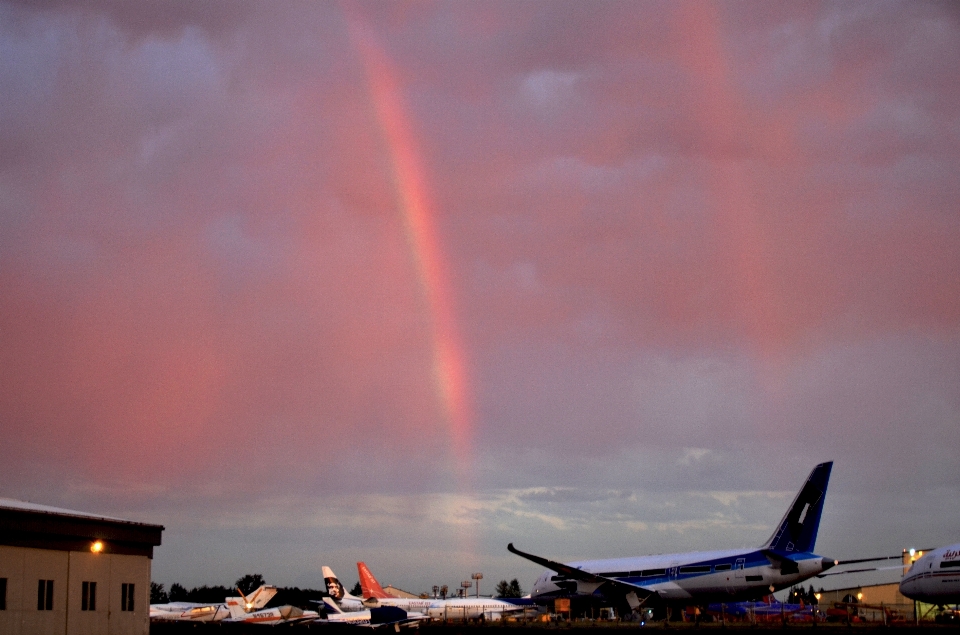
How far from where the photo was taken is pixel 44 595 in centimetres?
4200

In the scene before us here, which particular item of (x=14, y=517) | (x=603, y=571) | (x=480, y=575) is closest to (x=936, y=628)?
(x=603, y=571)

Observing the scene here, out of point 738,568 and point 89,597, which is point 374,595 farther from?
point 89,597

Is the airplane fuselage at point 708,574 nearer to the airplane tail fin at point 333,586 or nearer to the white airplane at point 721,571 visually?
the white airplane at point 721,571

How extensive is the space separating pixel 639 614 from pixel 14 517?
43661 millimetres

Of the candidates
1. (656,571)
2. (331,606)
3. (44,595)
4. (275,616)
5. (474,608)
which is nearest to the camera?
(44,595)

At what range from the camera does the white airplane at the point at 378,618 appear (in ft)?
234

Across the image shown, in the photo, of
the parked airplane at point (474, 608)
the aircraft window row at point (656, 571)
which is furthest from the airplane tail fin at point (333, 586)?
the aircraft window row at point (656, 571)

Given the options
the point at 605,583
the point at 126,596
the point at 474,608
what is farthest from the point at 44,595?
the point at 474,608

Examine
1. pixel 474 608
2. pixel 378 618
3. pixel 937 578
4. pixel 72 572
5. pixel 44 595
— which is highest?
pixel 72 572

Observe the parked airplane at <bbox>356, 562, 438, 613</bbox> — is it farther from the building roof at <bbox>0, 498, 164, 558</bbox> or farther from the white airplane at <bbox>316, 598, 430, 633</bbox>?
the building roof at <bbox>0, 498, 164, 558</bbox>

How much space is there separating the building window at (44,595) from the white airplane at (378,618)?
30431 millimetres

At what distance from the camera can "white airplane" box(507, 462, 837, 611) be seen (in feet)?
201

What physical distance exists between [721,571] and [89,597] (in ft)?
129

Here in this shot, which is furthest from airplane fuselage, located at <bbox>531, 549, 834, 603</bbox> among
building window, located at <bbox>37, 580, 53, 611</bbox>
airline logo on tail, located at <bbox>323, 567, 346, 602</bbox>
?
building window, located at <bbox>37, 580, 53, 611</bbox>
